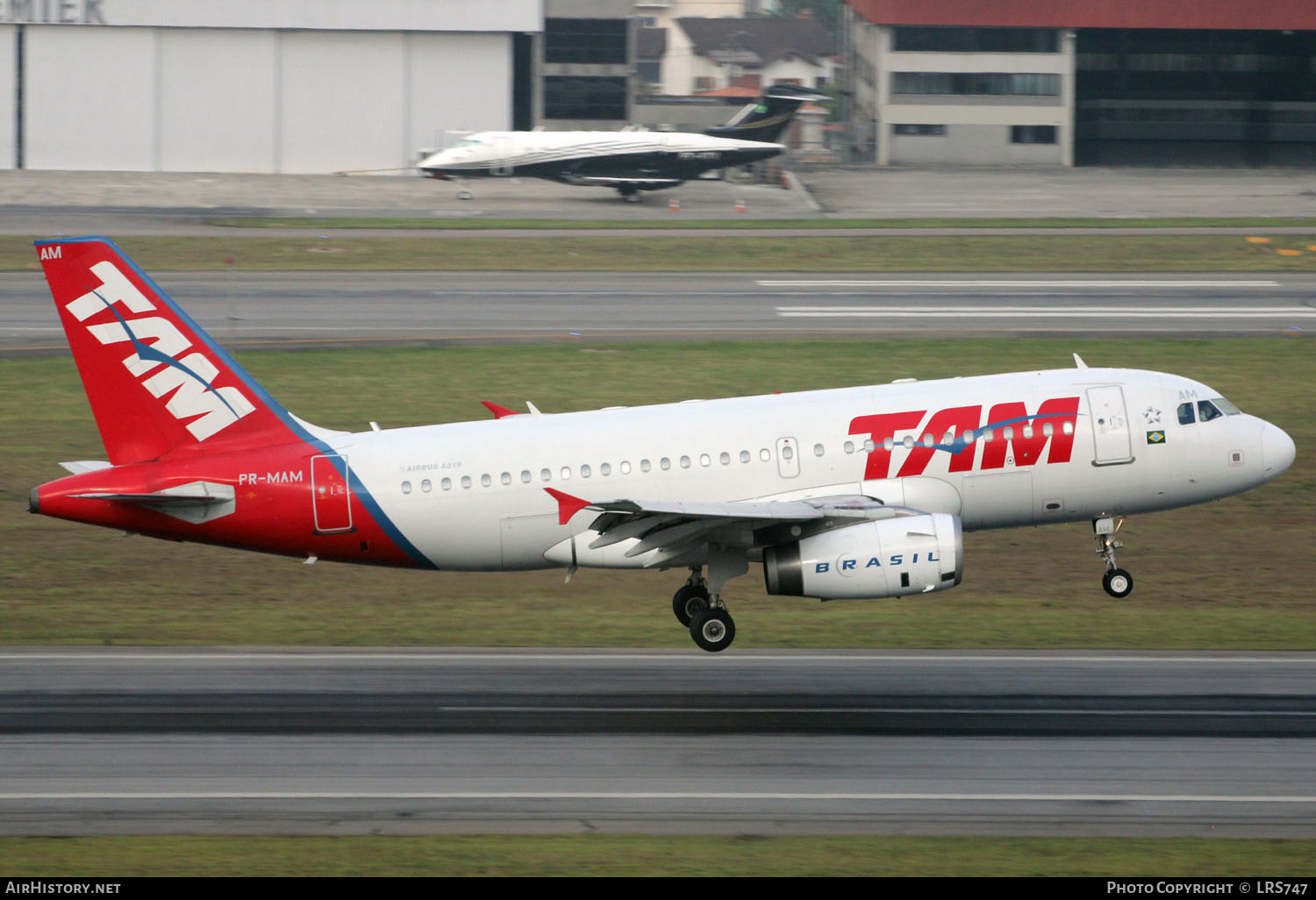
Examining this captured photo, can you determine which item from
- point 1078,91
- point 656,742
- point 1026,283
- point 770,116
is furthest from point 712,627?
point 1078,91

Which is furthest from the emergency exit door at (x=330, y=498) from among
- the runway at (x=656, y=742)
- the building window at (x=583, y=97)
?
the building window at (x=583, y=97)

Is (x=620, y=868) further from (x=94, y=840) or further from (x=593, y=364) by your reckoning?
(x=593, y=364)

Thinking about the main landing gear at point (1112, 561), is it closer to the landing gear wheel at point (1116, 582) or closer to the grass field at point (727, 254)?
the landing gear wheel at point (1116, 582)

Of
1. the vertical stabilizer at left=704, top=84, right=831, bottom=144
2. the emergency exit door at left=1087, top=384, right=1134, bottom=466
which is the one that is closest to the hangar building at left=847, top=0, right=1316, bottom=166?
the vertical stabilizer at left=704, top=84, right=831, bottom=144

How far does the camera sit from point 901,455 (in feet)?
91.9

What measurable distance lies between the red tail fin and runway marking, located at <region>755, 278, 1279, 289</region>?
146ft

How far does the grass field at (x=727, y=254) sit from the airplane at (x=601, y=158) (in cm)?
1521

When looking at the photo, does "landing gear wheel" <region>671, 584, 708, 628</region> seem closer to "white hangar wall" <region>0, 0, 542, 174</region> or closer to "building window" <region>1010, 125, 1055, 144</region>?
"white hangar wall" <region>0, 0, 542, 174</region>

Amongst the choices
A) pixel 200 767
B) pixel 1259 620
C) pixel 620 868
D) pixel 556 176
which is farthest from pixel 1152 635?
pixel 556 176

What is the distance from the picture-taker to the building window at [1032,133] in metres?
122

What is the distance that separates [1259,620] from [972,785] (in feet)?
39.1

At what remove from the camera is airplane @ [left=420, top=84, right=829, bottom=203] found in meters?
95.4

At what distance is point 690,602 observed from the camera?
29266mm

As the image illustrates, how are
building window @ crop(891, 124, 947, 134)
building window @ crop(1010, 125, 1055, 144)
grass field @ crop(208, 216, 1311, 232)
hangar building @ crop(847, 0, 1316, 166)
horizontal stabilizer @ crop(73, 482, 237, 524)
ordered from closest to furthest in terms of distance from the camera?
horizontal stabilizer @ crop(73, 482, 237, 524) → grass field @ crop(208, 216, 1311, 232) → hangar building @ crop(847, 0, 1316, 166) → building window @ crop(1010, 125, 1055, 144) → building window @ crop(891, 124, 947, 134)
